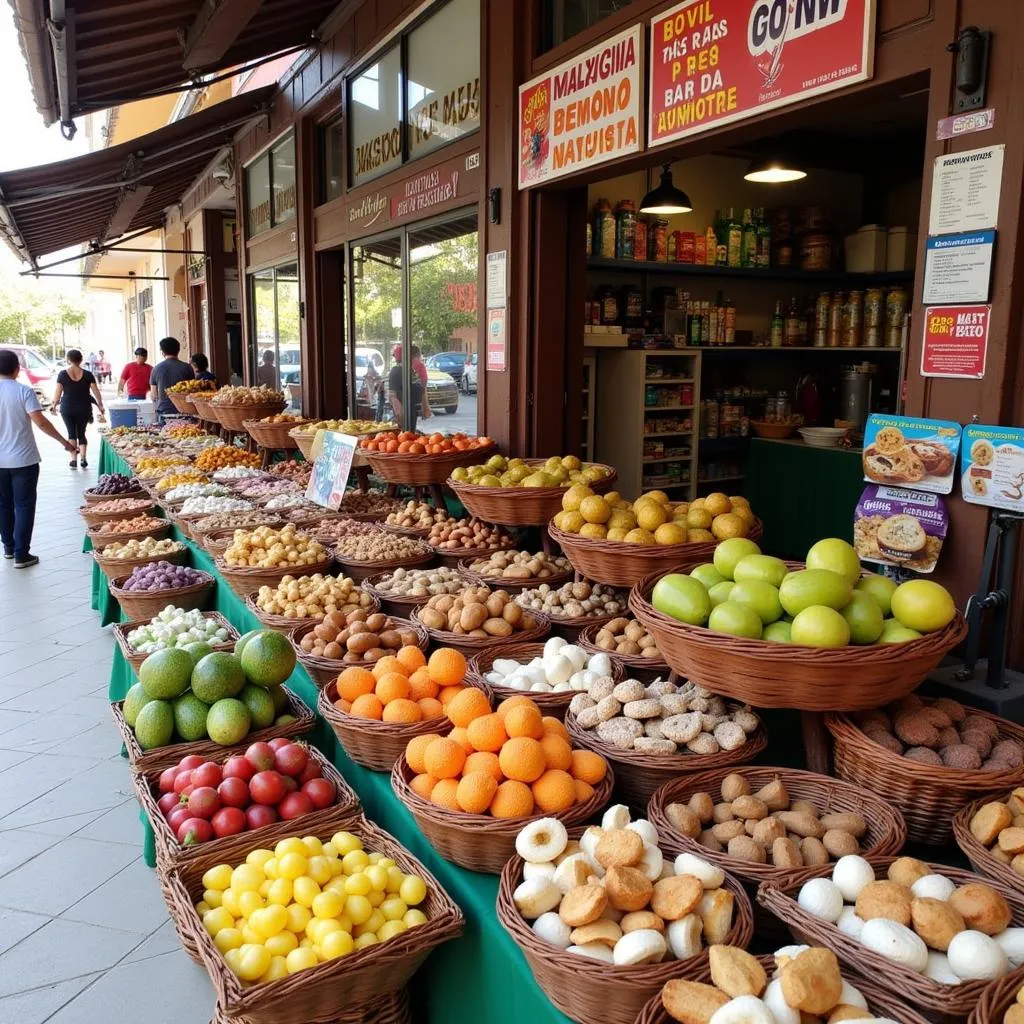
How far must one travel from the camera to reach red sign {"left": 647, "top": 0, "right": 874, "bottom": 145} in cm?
271

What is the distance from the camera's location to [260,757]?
7.61 ft

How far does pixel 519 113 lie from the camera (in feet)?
15.2

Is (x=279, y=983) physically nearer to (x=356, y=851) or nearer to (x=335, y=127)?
(x=356, y=851)

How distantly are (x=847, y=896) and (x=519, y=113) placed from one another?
4.22 meters

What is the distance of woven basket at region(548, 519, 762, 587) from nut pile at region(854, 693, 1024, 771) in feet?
2.68

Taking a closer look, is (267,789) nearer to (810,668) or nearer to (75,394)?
(810,668)

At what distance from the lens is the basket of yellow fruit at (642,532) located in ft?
9.14

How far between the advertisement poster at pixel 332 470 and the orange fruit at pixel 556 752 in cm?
326

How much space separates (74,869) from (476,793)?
2051 millimetres

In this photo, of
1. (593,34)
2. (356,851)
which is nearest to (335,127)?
(593,34)

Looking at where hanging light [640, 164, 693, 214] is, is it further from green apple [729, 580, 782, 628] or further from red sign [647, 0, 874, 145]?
green apple [729, 580, 782, 628]

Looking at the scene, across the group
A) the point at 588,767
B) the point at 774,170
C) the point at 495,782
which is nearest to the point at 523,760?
the point at 495,782

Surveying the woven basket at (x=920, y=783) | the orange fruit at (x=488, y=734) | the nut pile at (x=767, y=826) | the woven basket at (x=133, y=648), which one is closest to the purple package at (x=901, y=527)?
the woven basket at (x=920, y=783)

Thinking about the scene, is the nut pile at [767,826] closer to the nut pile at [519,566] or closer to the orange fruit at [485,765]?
the orange fruit at [485,765]
